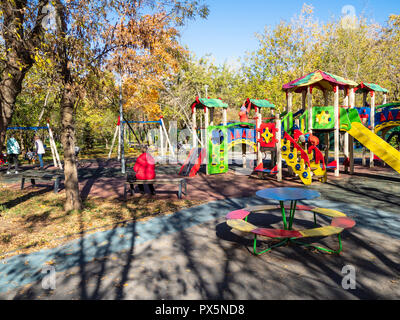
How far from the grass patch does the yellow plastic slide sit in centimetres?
587

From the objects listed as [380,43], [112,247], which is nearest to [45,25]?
[112,247]

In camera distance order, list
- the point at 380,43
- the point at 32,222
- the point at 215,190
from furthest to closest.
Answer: the point at 380,43, the point at 215,190, the point at 32,222

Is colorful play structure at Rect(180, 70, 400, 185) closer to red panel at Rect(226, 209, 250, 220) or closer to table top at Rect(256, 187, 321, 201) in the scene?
table top at Rect(256, 187, 321, 201)

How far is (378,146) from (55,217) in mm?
9847

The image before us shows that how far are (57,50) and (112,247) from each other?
16.1 feet

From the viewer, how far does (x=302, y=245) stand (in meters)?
5.00

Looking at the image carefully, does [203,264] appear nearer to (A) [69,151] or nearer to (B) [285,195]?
(B) [285,195]

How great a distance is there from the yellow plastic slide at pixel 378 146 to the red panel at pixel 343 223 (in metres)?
4.74

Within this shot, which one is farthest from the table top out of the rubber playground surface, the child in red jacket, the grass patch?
the child in red jacket

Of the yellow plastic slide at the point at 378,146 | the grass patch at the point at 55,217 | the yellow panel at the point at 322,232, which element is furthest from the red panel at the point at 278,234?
the yellow plastic slide at the point at 378,146

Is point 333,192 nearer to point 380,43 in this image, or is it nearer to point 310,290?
point 310,290

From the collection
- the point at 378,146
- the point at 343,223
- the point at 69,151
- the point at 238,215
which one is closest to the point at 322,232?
the point at 343,223

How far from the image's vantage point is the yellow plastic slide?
894 centimetres
